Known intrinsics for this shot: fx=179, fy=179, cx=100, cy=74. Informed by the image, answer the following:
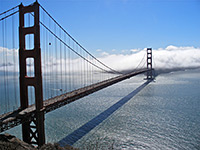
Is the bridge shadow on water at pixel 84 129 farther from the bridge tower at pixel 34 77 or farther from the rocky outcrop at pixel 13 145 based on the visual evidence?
the rocky outcrop at pixel 13 145

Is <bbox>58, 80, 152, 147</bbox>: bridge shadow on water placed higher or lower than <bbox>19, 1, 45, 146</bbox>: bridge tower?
lower

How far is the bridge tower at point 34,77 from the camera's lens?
8180 millimetres

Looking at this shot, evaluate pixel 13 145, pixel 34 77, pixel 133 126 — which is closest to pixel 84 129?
pixel 133 126

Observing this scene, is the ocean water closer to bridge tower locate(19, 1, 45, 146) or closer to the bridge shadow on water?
the bridge shadow on water

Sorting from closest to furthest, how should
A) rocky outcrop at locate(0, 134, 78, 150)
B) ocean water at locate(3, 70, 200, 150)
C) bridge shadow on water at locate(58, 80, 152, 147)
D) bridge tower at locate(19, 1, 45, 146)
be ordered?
rocky outcrop at locate(0, 134, 78, 150), bridge tower at locate(19, 1, 45, 146), ocean water at locate(3, 70, 200, 150), bridge shadow on water at locate(58, 80, 152, 147)

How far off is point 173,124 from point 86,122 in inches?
212

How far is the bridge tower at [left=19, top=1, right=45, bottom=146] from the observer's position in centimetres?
818

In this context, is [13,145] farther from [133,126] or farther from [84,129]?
[133,126]

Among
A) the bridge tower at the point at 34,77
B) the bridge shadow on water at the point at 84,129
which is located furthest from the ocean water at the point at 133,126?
the bridge tower at the point at 34,77

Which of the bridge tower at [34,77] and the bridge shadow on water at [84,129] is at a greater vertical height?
the bridge tower at [34,77]

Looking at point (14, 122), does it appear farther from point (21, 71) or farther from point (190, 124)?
point (190, 124)

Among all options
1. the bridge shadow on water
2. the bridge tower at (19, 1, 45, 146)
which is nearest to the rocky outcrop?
the bridge tower at (19, 1, 45, 146)

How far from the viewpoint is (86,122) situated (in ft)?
38.1

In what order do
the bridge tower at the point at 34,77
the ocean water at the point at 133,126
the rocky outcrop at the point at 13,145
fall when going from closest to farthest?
the rocky outcrop at the point at 13,145 < the bridge tower at the point at 34,77 < the ocean water at the point at 133,126
